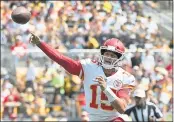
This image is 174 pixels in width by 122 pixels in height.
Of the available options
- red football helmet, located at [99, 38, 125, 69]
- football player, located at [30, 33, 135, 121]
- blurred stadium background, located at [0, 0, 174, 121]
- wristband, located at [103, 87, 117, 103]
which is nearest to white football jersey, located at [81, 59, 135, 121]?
football player, located at [30, 33, 135, 121]

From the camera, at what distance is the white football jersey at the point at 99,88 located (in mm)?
5227

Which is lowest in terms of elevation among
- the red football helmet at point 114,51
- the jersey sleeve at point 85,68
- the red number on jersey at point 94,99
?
the red number on jersey at point 94,99

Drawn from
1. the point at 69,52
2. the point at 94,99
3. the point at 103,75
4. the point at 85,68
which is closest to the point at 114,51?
the point at 103,75

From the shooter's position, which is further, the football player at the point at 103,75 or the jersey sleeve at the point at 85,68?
A: the jersey sleeve at the point at 85,68

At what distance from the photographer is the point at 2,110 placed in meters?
10.9

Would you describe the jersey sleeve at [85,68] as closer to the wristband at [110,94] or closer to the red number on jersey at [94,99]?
the red number on jersey at [94,99]

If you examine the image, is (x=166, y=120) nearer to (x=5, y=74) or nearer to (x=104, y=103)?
(x=5, y=74)

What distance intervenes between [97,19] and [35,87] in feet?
11.1

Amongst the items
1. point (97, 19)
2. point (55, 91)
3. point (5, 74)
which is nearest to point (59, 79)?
point (55, 91)

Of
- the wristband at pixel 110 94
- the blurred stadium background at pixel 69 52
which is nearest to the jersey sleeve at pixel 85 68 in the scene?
the wristband at pixel 110 94

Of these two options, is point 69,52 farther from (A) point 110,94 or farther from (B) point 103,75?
(A) point 110,94

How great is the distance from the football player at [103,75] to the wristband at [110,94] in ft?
0.90

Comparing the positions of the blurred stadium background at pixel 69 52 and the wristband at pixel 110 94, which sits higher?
the blurred stadium background at pixel 69 52

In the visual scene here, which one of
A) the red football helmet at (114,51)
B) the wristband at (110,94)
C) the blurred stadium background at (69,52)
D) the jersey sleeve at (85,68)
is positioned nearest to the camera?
the wristband at (110,94)
